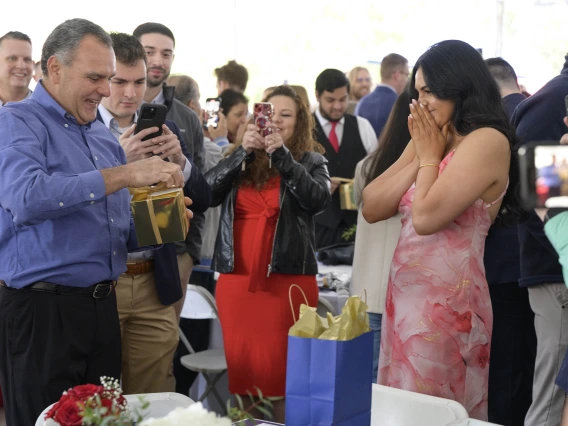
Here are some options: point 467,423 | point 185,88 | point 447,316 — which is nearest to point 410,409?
point 467,423

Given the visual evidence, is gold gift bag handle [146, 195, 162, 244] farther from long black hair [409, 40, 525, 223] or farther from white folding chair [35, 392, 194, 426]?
long black hair [409, 40, 525, 223]

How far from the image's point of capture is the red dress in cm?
334

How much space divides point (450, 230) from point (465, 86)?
0.41 meters

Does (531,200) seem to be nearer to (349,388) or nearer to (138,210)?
(349,388)

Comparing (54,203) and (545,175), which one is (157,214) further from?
(545,175)

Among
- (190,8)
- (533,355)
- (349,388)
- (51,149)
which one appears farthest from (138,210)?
(190,8)

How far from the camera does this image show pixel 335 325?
155 cm

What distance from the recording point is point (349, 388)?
5.03ft

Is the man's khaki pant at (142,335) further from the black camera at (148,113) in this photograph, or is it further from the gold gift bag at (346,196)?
the gold gift bag at (346,196)

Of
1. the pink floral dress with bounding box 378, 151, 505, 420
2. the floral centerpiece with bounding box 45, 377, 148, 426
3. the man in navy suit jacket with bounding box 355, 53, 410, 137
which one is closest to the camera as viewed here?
the floral centerpiece with bounding box 45, 377, 148, 426

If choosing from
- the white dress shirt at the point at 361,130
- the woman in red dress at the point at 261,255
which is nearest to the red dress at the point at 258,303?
the woman in red dress at the point at 261,255

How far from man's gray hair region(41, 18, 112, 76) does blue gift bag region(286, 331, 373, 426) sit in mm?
1210

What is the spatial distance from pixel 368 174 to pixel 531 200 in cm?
153

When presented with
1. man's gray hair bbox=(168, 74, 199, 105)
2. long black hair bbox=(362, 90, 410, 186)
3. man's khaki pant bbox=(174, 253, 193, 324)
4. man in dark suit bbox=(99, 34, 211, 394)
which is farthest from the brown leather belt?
man's gray hair bbox=(168, 74, 199, 105)
